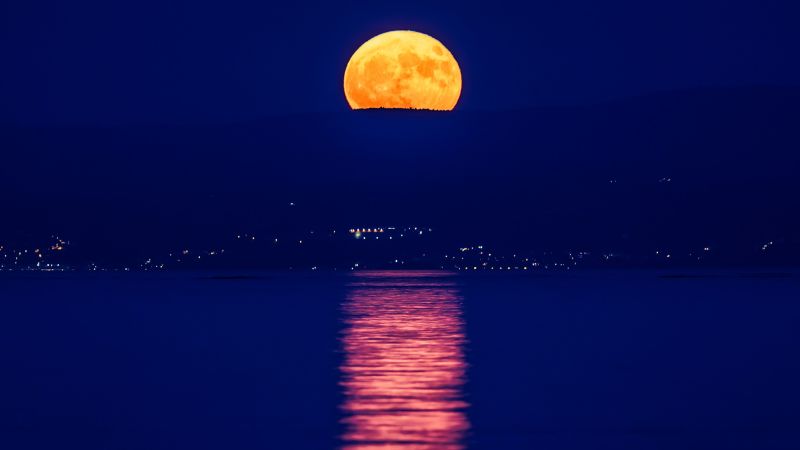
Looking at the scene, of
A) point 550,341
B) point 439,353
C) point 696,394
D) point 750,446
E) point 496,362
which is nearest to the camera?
point 750,446

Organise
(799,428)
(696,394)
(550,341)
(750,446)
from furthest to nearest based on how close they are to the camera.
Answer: (550,341) < (696,394) < (799,428) < (750,446)

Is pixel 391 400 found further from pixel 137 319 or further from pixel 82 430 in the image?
pixel 137 319

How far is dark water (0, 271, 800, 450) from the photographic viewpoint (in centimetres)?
2514

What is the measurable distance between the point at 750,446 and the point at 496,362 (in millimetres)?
19477

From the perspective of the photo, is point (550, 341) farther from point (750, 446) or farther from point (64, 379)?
point (750, 446)

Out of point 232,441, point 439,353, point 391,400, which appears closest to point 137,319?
point 439,353

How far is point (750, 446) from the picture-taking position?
23.9 metres

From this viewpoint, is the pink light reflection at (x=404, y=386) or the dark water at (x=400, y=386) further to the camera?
the dark water at (x=400, y=386)

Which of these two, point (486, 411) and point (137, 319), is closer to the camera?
point (486, 411)

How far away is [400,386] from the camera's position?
33.8 metres

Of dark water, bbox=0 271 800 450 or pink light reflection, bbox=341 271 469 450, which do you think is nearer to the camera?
pink light reflection, bbox=341 271 469 450

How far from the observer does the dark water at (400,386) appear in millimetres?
25141

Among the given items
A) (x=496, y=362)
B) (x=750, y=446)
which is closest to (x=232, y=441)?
(x=750, y=446)

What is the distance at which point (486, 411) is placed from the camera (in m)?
28.9
